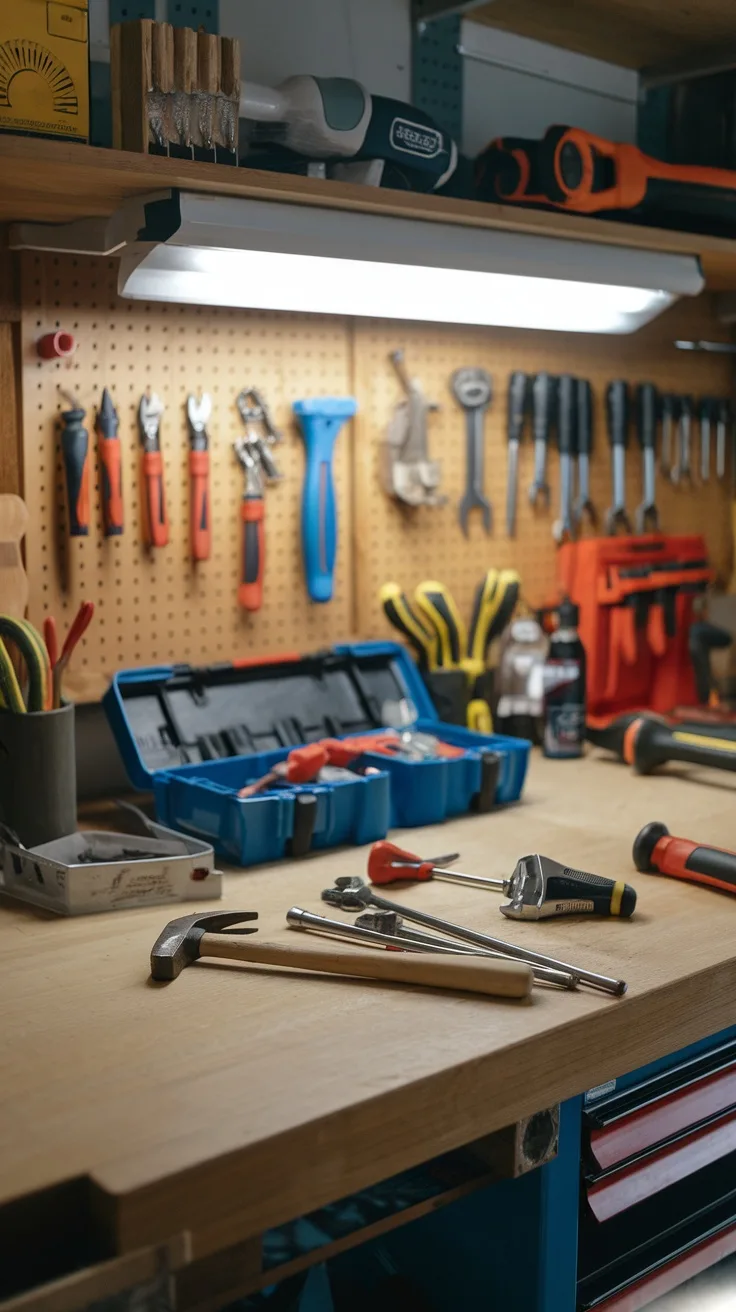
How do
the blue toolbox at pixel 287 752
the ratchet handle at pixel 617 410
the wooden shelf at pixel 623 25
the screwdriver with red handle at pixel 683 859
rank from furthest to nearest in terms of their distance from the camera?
the ratchet handle at pixel 617 410 < the wooden shelf at pixel 623 25 < the blue toolbox at pixel 287 752 < the screwdriver with red handle at pixel 683 859

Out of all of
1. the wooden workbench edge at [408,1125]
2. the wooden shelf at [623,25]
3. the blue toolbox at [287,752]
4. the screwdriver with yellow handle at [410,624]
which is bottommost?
the wooden workbench edge at [408,1125]

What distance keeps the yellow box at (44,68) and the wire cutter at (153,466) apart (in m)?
0.50

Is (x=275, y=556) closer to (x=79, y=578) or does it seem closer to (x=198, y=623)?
(x=198, y=623)

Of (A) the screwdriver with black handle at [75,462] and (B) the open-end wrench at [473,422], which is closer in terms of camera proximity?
(A) the screwdriver with black handle at [75,462]

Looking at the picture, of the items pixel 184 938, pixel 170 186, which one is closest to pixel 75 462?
pixel 170 186

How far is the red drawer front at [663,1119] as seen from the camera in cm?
130

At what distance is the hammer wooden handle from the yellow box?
869 mm

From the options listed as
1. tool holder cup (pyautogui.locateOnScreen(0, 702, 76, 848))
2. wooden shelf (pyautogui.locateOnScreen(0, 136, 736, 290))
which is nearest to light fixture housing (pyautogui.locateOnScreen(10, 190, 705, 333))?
wooden shelf (pyautogui.locateOnScreen(0, 136, 736, 290))

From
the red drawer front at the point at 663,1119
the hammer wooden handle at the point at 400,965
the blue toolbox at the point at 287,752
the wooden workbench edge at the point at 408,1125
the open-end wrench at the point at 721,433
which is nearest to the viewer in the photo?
the wooden workbench edge at the point at 408,1125

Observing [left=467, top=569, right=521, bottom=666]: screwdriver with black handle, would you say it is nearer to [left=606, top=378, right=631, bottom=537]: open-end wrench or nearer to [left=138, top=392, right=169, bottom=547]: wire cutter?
[left=606, top=378, right=631, bottom=537]: open-end wrench

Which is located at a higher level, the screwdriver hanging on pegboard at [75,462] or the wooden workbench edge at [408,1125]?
the screwdriver hanging on pegboard at [75,462]

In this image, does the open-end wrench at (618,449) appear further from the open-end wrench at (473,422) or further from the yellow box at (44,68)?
the yellow box at (44,68)

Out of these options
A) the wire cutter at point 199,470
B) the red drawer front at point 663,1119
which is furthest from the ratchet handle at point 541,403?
the red drawer front at point 663,1119

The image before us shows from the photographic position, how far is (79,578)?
1810 mm
